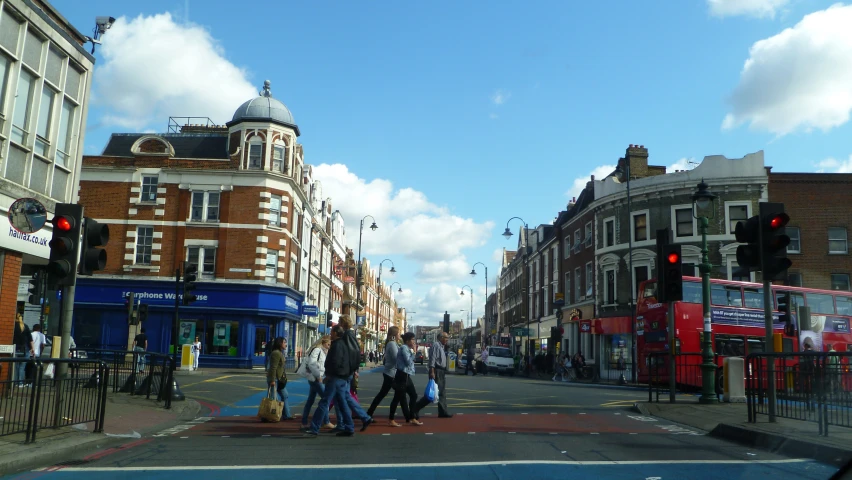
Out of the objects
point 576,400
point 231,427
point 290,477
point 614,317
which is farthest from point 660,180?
point 290,477

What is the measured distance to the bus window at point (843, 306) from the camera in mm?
24406

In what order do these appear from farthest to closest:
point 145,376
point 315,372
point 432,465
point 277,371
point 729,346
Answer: point 729,346
point 145,376
point 277,371
point 315,372
point 432,465

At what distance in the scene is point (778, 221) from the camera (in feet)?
37.4

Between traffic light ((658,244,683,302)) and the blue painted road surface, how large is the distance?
710 centimetres

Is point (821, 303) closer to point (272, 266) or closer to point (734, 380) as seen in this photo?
point (734, 380)

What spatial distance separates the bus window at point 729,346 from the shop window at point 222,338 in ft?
84.5

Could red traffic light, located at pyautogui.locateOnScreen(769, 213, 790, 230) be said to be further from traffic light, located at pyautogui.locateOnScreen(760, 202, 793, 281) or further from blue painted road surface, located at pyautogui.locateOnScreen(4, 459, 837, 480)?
blue painted road surface, located at pyautogui.locateOnScreen(4, 459, 837, 480)

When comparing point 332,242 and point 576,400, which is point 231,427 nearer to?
point 576,400

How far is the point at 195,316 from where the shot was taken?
38.8 meters

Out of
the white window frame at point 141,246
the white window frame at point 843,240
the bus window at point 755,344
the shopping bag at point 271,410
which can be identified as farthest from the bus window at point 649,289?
the white window frame at point 141,246

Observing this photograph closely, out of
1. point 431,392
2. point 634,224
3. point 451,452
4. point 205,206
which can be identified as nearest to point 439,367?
point 431,392

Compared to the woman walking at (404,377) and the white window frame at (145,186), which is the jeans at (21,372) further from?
the white window frame at (145,186)

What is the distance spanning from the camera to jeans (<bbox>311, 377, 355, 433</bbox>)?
1050cm

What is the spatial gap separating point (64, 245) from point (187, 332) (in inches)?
1194
